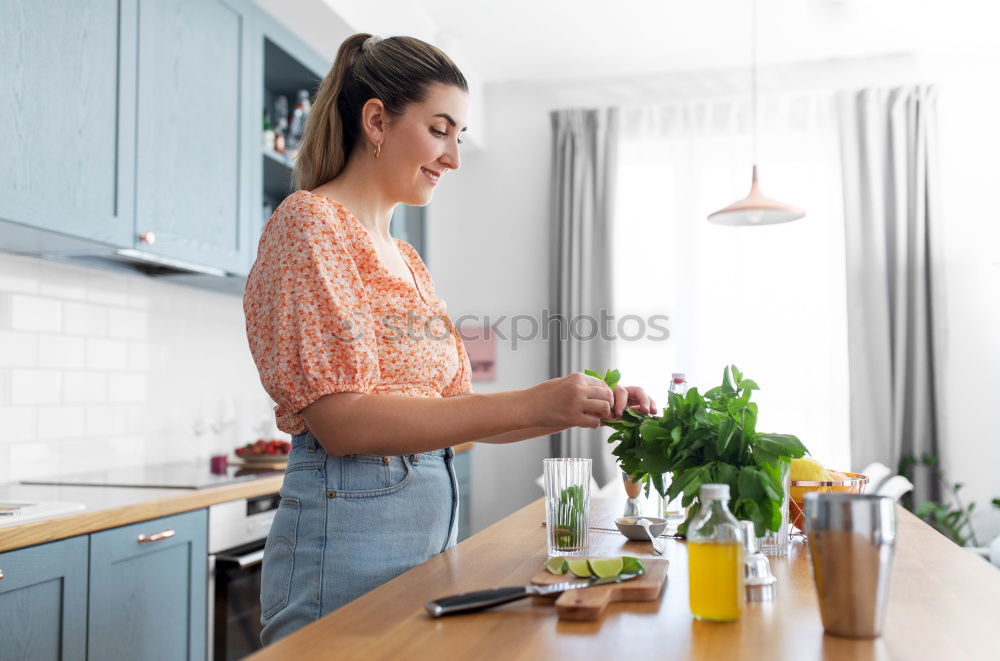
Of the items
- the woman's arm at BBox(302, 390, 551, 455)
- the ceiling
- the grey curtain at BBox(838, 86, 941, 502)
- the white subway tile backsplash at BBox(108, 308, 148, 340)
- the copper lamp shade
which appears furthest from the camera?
the grey curtain at BBox(838, 86, 941, 502)

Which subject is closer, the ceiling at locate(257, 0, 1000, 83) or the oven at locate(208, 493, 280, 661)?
the oven at locate(208, 493, 280, 661)

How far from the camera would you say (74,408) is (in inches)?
100

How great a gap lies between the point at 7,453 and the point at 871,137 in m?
4.04

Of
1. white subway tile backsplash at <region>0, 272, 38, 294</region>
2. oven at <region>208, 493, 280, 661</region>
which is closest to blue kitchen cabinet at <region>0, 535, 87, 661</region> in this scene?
oven at <region>208, 493, 280, 661</region>

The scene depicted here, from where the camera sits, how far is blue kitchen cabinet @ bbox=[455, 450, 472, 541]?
4.27 meters

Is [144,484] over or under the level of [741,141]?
under

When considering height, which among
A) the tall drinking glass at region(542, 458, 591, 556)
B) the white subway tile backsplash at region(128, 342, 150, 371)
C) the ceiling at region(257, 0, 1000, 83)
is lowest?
the tall drinking glass at region(542, 458, 591, 556)

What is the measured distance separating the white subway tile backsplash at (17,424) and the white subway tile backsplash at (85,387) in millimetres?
137

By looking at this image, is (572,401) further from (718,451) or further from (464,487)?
(464,487)

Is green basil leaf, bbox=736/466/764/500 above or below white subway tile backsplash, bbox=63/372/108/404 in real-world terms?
below

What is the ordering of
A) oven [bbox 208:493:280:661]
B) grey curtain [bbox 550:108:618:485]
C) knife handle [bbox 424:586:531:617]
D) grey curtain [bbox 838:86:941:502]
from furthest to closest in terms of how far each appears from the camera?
grey curtain [bbox 550:108:618:485], grey curtain [bbox 838:86:941:502], oven [bbox 208:493:280:661], knife handle [bbox 424:586:531:617]

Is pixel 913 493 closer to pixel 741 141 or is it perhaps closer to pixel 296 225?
pixel 741 141

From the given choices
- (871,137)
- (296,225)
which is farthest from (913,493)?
(296,225)

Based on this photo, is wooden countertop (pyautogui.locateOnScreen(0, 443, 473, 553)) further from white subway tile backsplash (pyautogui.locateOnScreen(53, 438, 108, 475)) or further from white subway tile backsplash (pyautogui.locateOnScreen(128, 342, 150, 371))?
white subway tile backsplash (pyautogui.locateOnScreen(128, 342, 150, 371))
